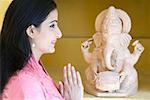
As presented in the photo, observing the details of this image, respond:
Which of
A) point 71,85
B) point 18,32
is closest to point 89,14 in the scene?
point 71,85

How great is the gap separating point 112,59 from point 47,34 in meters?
0.34

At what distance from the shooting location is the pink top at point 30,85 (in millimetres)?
657

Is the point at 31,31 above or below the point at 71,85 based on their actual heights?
above

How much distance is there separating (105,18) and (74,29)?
30 centimetres

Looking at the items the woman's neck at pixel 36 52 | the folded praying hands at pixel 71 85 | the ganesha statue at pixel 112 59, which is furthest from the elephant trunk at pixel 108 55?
the woman's neck at pixel 36 52

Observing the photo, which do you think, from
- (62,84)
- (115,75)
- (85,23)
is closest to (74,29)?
(85,23)

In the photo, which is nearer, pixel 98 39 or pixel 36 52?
pixel 36 52

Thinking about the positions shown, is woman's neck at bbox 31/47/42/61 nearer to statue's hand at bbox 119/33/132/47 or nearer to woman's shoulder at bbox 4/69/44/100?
woman's shoulder at bbox 4/69/44/100

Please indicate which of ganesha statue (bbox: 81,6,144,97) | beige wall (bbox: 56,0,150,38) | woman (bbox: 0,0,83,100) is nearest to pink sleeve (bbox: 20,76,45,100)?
woman (bbox: 0,0,83,100)

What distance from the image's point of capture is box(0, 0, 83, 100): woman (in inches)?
26.5

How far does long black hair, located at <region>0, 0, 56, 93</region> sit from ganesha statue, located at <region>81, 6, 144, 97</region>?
12.3 inches

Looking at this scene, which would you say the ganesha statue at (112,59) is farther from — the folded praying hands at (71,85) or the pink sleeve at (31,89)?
the pink sleeve at (31,89)

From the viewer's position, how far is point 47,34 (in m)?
0.73

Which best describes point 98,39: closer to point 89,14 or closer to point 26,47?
point 89,14
